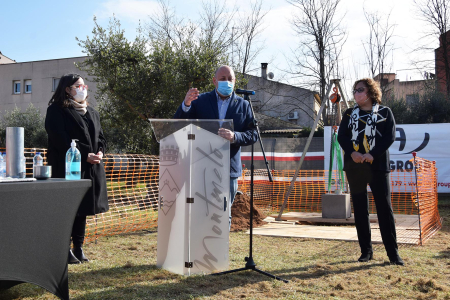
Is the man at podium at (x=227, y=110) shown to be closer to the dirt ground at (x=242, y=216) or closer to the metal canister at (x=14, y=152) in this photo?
the metal canister at (x=14, y=152)

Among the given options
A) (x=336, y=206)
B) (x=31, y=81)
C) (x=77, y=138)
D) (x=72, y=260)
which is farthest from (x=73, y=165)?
(x=31, y=81)

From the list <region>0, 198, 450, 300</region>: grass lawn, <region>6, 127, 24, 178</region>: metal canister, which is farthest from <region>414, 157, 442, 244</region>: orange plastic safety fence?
<region>6, 127, 24, 178</region>: metal canister

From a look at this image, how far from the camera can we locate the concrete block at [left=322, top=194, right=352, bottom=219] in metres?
7.69

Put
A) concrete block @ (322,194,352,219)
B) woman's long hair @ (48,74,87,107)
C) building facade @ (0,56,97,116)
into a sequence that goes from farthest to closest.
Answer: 1. building facade @ (0,56,97,116)
2. concrete block @ (322,194,352,219)
3. woman's long hair @ (48,74,87,107)

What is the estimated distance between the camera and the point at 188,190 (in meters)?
3.79

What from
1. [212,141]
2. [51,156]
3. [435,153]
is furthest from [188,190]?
[435,153]

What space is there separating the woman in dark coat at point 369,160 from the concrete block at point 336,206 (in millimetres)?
3219

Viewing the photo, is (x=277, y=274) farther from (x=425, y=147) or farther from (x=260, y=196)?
(x=425, y=147)

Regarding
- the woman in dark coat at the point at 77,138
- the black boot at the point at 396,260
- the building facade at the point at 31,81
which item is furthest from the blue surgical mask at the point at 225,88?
the building facade at the point at 31,81

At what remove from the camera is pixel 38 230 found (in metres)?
2.61

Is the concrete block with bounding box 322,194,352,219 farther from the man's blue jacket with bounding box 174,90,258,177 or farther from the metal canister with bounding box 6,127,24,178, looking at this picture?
the metal canister with bounding box 6,127,24,178

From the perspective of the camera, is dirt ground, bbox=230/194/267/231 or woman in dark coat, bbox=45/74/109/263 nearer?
woman in dark coat, bbox=45/74/109/263

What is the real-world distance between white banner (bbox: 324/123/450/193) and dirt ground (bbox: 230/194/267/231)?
17.7ft

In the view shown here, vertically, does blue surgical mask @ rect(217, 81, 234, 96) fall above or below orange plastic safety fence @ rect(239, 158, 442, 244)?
above
